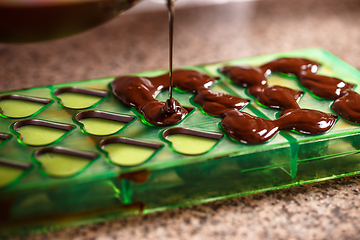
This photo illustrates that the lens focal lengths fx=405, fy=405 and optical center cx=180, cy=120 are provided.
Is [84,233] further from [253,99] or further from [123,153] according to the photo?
[253,99]

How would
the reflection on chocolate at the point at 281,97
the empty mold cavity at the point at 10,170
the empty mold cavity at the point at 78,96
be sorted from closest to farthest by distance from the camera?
the empty mold cavity at the point at 10,170 < the reflection on chocolate at the point at 281,97 < the empty mold cavity at the point at 78,96

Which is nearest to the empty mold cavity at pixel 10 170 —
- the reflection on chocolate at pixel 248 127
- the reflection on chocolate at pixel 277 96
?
the reflection on chocolate at pixel 248 127

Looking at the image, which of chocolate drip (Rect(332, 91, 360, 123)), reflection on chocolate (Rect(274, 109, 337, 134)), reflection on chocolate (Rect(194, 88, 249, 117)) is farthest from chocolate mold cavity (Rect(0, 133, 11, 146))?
chocolate drip (Rect(332, 91, 360, 123))

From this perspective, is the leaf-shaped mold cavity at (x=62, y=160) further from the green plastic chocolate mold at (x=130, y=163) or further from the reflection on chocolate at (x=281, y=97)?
the reflection on chocolate at (x=281, y=97)

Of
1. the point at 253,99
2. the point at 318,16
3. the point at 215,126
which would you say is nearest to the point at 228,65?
the point at 253,99

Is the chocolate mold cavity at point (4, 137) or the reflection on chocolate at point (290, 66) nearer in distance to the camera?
the chocolate mold cavity at point (4, 137)

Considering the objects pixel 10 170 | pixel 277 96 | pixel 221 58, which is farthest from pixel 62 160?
pixel 221 58

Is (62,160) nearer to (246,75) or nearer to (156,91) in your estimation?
(156,91)
